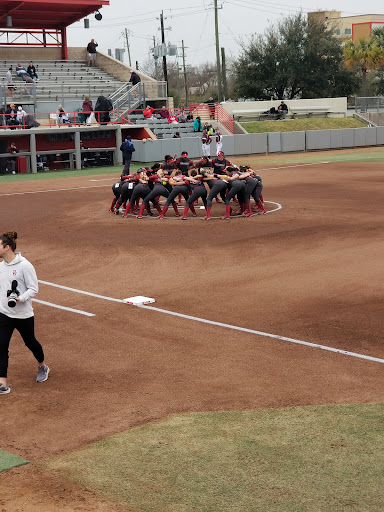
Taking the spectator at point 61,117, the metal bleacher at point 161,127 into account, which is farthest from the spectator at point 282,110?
the spectator at point 61,117

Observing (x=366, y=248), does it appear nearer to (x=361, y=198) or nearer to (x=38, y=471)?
(x=361, y=198)

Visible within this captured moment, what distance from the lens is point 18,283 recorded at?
28.4ft

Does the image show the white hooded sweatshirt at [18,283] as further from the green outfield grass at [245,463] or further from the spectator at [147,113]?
the spectator at [147,113]

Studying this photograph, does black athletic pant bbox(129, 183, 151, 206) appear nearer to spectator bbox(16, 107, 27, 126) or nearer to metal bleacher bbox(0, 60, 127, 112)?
spectator bbox(16, 107, 27, 126)

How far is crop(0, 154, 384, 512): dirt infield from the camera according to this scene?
26.6ft

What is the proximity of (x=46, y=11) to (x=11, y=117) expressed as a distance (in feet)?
47.0

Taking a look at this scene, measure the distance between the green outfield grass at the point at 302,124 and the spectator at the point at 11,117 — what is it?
16.7m

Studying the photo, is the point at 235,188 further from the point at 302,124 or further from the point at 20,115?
the point at 302,124

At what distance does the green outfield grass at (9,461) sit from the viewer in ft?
22.5

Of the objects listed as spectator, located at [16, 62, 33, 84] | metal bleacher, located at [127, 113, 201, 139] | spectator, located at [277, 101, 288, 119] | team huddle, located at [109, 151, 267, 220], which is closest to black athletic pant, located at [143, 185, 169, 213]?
team huddle, located at [109, 151, 267, 220]

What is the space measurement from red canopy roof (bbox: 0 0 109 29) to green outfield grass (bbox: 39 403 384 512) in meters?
44.4

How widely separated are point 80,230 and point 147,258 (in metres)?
4.55

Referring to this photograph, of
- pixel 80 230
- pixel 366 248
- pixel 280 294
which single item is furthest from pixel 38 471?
pixel 80 230

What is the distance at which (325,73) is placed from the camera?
219 feet
